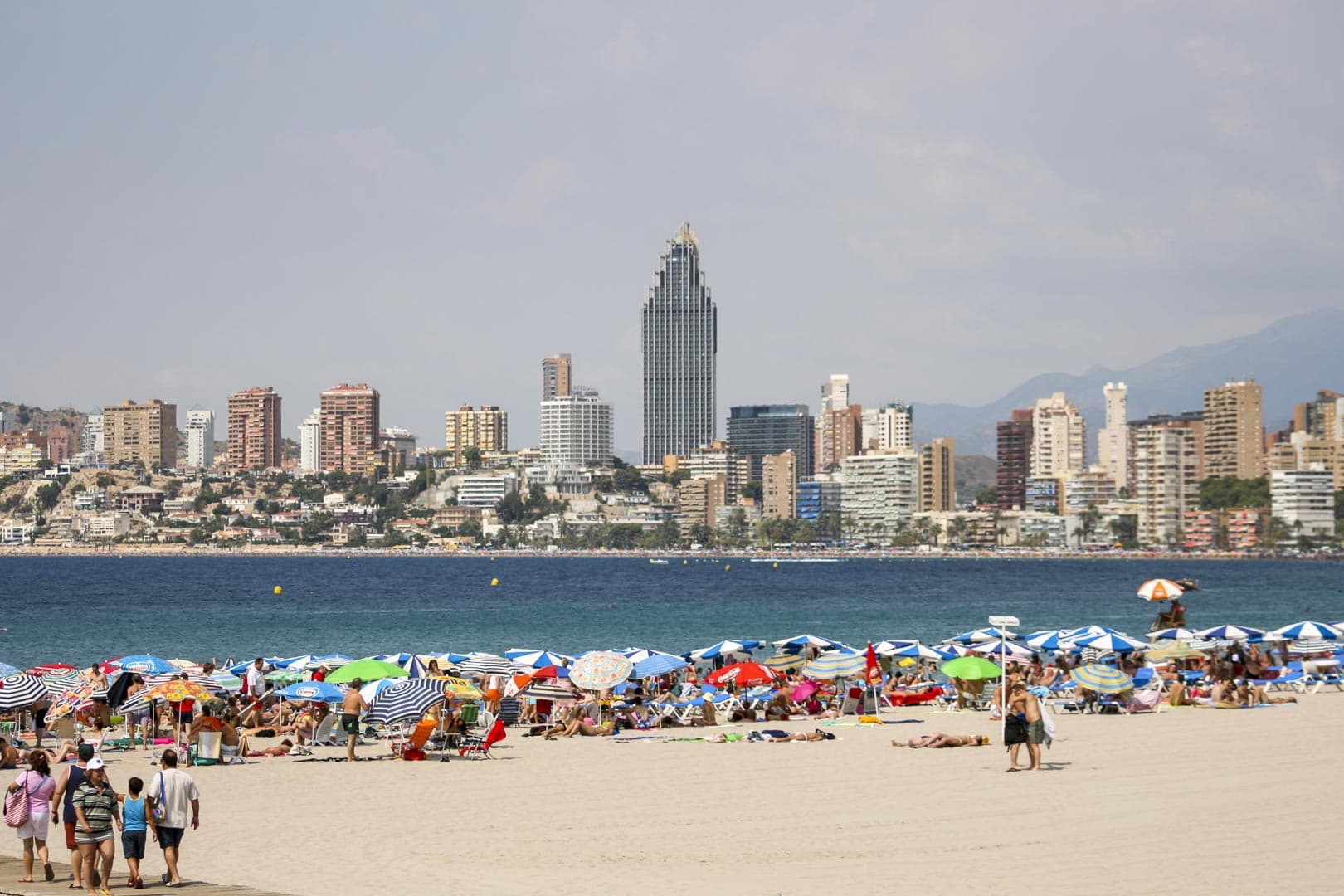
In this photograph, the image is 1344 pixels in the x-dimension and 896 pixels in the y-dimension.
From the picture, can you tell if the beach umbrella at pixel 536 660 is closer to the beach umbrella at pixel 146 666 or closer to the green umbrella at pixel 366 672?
the green umbrella at pixel 366 672

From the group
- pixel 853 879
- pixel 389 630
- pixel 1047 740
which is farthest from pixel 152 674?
pixel 389 630

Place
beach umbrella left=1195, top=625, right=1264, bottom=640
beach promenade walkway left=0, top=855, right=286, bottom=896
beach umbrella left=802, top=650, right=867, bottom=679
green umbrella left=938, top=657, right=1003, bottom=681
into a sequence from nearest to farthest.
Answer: beach promenade walkway left=0, top=855, right=286, bottom=896 → green umbrella left=938, top=657, right=1003, bottom=681 → beach umbrella left=802, top=650, right=867, bottom=679 → beach umbrella left=1195, top=625, right=1264, bottom=640

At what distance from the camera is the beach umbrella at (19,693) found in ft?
71.4

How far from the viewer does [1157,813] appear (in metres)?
16.2

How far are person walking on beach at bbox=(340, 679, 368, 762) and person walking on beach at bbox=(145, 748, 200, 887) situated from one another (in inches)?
341

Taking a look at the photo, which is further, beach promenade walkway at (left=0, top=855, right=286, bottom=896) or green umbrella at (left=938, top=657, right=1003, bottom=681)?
green umbrella at (left=938, top=657, right=1003, bottom=681)

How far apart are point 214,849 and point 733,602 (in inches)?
2972

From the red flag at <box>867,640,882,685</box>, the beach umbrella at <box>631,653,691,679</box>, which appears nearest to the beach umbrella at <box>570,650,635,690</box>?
the beach umbrella at <box>631,653,691,679</box>

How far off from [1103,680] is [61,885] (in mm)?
17667

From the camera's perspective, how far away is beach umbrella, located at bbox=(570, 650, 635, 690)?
25.1 meters

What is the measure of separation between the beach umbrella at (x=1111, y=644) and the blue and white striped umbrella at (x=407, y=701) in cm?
1562

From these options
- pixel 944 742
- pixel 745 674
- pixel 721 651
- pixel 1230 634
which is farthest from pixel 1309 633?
pixel 944 742

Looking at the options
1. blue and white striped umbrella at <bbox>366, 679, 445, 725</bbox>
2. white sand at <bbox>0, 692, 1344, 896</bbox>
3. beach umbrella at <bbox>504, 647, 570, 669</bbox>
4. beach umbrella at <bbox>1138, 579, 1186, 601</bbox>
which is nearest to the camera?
white sand at <bbox>0, 692, 1344, 896</bbox>

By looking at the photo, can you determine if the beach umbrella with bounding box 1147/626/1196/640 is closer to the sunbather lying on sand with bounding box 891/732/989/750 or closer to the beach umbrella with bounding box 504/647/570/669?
the beach umbrella with bounding box 504/647/570/669
